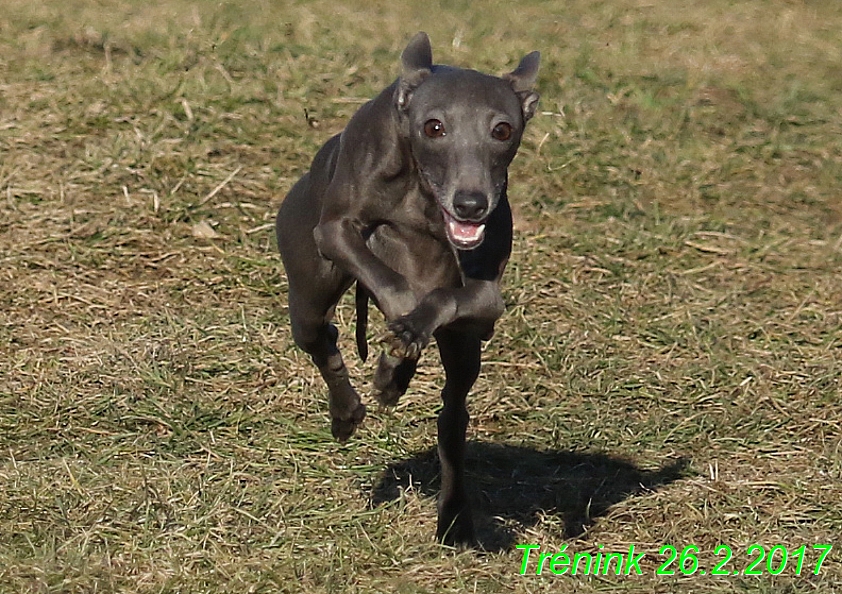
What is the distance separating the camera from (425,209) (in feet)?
16.8

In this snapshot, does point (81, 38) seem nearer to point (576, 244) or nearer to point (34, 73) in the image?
point (34, 73)

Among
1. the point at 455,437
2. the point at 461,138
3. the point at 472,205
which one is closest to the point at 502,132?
the point at 461,138

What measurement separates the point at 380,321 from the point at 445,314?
3307 mm

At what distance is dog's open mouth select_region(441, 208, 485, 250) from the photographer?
4809mm

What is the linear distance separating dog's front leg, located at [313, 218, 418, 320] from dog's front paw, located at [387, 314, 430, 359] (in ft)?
0.77

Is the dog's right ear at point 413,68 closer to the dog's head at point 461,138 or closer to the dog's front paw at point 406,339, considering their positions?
the dog's head at point 461,138

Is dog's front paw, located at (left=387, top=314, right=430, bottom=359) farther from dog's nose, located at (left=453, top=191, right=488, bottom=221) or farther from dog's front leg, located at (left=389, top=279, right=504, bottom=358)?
dog's nose, located at (left=453, top=191, right=488, bottom=221)

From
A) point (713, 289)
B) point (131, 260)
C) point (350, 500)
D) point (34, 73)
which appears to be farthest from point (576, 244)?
point (34, 73)

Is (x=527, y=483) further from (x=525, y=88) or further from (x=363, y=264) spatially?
(x=525, y=88)

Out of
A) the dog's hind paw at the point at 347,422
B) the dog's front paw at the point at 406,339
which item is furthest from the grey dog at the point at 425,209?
the dog's hind paw at the point at 347,422

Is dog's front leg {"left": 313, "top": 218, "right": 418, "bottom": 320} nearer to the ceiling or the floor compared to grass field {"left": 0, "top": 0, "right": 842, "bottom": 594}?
nearer to the ceiling

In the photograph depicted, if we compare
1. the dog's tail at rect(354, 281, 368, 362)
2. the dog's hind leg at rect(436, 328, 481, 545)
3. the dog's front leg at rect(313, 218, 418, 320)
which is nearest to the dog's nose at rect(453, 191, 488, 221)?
the dog's front leg at rect(313, 218, 418, 320)

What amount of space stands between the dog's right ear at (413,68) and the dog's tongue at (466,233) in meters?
0.46

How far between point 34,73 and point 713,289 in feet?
A: 15.8
